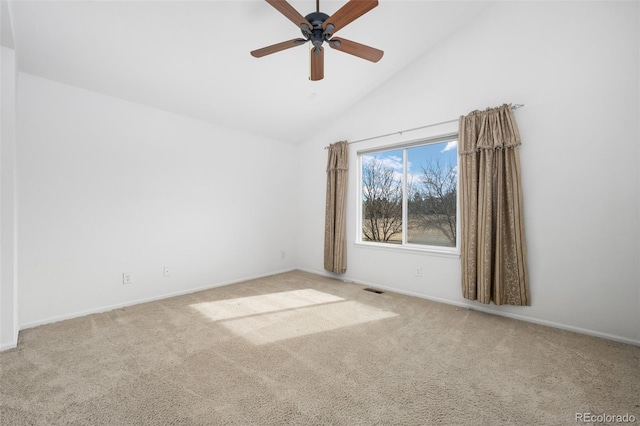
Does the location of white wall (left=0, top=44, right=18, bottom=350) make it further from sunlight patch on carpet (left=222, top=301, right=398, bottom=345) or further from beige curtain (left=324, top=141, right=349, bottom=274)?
beige curtain (left=324, top=141, right=349, bottom=274)

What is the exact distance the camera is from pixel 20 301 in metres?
2.52

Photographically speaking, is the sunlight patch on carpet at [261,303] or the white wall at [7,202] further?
the sunlight patch on carpet at [261,303]

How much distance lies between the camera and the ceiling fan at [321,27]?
1827mm

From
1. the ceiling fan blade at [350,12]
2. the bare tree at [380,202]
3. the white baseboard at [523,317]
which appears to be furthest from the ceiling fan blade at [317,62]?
the white baseboard at [523,317]

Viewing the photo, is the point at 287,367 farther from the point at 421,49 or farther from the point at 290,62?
the point at 421,49

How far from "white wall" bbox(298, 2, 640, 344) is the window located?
402 mm

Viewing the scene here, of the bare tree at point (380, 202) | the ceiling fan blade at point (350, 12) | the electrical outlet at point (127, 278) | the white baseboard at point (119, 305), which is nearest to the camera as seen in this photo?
the ceiling fan blade at point (350, 12)

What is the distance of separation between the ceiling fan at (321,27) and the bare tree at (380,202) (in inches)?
77.1

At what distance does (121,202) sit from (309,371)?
2816 millimetres

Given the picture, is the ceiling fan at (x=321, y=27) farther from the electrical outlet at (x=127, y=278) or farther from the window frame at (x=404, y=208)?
the electrical outlet at (x=127, y=278)

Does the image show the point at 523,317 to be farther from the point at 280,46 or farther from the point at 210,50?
the point at 210,50

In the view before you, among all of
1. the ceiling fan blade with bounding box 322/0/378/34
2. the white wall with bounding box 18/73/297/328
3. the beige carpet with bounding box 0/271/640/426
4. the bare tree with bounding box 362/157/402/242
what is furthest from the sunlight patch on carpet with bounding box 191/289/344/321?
the ceiling fan blade with bounding box 322/0/378/34

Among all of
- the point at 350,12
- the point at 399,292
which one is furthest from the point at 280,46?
the point at 399,292

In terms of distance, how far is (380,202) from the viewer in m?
4.22
